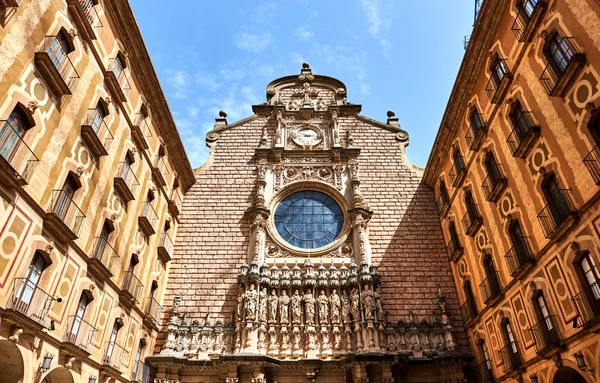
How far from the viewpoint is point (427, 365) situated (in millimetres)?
16188

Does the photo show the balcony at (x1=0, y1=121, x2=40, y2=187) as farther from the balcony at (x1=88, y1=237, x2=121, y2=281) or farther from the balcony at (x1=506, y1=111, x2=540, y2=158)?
the balcony at (x1=506, y1=111, x2=540, y2=158)

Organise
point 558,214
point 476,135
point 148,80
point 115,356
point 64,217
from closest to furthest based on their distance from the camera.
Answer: point 558,214 < point 64,217 < point 115,356 < point 476,135 < point 148,80

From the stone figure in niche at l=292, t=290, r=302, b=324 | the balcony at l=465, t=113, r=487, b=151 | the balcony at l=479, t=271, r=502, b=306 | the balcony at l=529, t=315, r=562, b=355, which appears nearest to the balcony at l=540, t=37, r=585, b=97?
the balcony at l=465, t=113, r=487, b=151

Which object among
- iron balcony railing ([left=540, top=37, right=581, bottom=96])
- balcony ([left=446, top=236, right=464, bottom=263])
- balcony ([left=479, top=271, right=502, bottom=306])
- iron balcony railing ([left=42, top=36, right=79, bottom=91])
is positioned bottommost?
balcony ([left=479, top=271, right=502, bottom=306])

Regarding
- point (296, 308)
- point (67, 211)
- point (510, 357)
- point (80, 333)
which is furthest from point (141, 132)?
point (510, 357)

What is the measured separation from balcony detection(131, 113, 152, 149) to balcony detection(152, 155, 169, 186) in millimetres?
1114

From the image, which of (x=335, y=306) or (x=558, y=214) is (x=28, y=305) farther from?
(x=558, y=214)

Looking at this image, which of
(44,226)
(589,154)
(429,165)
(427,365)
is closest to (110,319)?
(44,226)

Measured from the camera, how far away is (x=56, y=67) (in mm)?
11156

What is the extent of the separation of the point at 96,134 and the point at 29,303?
18.1 feet

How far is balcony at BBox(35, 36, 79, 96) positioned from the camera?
34.1 ft

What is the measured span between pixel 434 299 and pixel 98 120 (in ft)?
49.7

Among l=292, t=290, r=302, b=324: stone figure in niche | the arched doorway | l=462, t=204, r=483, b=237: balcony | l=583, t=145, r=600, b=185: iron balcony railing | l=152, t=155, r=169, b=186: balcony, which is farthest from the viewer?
l=152, t=155, r=169, b=186: balcony

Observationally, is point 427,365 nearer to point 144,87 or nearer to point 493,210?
point 493,210
